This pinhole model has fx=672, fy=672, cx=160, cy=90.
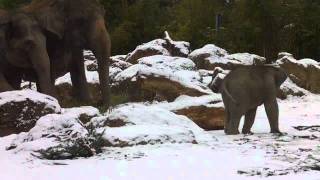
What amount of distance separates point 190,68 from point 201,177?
12.7 m

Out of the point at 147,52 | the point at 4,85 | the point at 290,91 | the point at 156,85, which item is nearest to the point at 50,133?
the point at 4,85

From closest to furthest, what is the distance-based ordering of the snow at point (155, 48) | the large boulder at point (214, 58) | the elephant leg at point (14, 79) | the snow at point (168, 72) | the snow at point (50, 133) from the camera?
the snow at point (50, 133), the elephant leg at point (14, 79), the snow at point (168, 72), the large boulder at point (214, 58), the snow at point (155, 48)

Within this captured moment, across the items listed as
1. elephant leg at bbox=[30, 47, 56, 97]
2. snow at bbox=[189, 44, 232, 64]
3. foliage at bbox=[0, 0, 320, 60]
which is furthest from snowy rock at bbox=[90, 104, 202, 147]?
foliage at bbox=[0, 0, 320, 60]

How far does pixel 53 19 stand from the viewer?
1118 cm

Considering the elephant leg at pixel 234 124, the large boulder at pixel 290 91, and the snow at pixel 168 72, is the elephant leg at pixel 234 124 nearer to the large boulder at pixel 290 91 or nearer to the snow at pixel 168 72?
the snow at pixel 168 72

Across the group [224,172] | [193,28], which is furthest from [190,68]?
[224,172]

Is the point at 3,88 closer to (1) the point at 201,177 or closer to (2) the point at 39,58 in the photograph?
(2) the point at 39,58

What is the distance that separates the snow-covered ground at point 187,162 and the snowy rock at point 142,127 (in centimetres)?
16

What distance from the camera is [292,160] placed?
270 inches

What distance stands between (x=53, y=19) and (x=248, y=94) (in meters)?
3.47

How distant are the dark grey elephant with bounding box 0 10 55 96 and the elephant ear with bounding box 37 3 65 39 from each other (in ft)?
0.41

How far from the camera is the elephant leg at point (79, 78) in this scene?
1195cm

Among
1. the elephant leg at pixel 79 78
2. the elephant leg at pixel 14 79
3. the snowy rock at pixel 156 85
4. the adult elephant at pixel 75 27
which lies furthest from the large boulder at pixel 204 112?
the elephant leg at pixel 14 79

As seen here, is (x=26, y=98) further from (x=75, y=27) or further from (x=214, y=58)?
(x=214, y=58)
